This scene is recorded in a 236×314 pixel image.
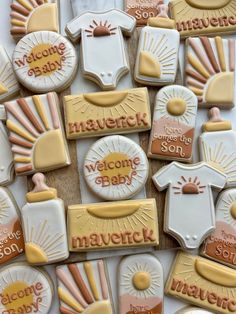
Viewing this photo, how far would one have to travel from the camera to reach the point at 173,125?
0.91 meters

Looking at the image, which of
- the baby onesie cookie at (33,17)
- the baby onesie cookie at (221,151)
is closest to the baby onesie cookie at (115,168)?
the baby onesie cookie at (221,151)

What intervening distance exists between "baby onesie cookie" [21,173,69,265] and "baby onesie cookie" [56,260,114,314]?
4 cm

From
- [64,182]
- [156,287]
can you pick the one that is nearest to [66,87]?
[64,182]

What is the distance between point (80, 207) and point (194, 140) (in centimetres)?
27

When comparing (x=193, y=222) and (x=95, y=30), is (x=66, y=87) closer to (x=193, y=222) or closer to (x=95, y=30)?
(x=95, y=30)

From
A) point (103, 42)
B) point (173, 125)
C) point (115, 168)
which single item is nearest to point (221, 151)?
point (173, 125)

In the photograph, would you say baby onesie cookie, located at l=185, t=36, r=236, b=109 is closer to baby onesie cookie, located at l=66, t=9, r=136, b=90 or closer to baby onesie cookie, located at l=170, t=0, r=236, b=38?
baby onesie cookie, located at l=170, t=0, r=236, b=38

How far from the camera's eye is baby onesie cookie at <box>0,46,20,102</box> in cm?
95

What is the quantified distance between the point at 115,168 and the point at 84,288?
9.3 inches

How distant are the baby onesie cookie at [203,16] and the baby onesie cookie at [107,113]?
182mm

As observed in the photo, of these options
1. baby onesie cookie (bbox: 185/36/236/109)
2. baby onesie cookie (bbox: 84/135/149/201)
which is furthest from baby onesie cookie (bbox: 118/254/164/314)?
baby onesie cookie (bbox: 185/36/236/109)

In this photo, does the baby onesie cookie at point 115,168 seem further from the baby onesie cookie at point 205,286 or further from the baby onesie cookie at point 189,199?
the baby onesie cookie at point 205,286

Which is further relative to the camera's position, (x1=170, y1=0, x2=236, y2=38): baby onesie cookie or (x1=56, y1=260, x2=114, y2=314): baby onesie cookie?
(x1=170, y1=0, x2=236, y2=38): baby onesie cookie

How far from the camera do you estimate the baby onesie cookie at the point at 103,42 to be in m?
0.93
